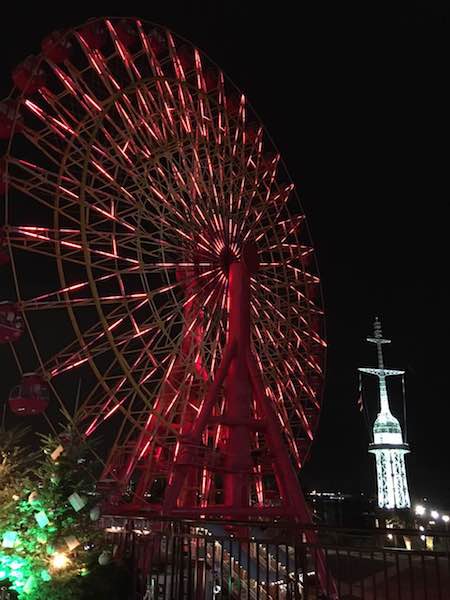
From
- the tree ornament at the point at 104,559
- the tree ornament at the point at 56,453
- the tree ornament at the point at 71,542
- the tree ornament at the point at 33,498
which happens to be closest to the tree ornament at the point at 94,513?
the tree ornament at the point at 71,542

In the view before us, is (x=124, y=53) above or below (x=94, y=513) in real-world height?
above

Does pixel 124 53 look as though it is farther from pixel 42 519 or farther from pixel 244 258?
pixel 42 519

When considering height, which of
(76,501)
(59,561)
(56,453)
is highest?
(56,453)

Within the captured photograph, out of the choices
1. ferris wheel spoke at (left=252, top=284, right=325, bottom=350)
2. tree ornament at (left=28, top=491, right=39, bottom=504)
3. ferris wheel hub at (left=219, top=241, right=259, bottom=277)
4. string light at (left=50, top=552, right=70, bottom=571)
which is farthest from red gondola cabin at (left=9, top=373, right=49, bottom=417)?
ferris wheel spoke at (left=252, top=284, right=325, bottom=350)

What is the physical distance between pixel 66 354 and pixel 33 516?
20.6ft

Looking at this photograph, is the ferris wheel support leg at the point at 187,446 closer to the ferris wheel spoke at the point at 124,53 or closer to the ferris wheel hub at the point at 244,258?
the ferris wheel hub at the point at 244,258

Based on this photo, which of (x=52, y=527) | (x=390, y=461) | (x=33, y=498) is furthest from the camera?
(x=390, y=461)

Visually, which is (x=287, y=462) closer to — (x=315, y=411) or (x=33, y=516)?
Result: (x=315, y=411)

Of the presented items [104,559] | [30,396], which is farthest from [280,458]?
[104,559]

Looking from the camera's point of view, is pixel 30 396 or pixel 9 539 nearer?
pixel 9 539

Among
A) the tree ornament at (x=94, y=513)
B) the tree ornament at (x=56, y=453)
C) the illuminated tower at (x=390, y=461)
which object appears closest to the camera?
the tree ornament at (x=94, y=513)

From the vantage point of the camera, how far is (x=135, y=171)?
14.8 metres

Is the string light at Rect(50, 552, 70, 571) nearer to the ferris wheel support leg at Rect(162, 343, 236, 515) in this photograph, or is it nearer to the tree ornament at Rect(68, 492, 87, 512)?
the tree ornament at Rect(68, 492, 87, 512)

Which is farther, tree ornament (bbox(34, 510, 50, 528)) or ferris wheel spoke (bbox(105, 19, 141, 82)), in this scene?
ferris wheel spoke (bbox(105, 19, 141, 82))
